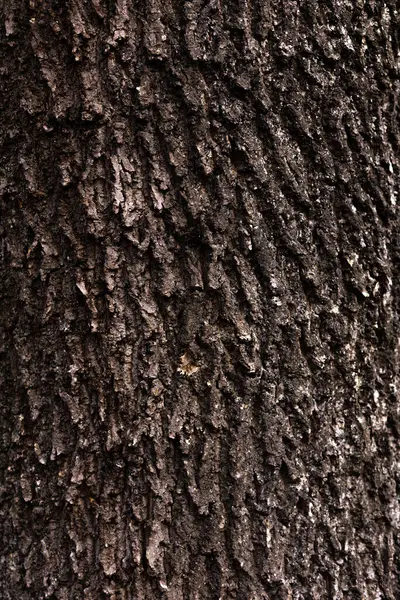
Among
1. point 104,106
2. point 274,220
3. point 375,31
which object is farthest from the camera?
point 375,31

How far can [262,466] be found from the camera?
170 cm

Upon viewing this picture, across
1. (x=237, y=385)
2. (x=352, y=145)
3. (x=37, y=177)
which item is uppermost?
(x=352, y=145)

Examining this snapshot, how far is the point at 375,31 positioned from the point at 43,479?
5.13 feet

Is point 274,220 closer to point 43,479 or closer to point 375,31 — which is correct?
point 375,31

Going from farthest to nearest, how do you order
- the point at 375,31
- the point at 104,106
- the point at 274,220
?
the point at 375,31 < the point at 274,220 < the point at 104,106

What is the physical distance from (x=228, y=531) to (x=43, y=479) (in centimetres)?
51

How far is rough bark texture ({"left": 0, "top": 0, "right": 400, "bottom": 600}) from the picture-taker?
162 cm

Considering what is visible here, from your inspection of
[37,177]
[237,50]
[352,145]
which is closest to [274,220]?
[352,145]

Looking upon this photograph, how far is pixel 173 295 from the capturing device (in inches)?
65.1

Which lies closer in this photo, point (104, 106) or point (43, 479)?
point (104, 106)

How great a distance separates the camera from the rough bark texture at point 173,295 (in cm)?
162

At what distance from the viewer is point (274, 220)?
67.4 inches

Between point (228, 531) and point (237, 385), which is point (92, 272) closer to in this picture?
point (237, 385)

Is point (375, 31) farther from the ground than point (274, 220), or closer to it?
farther from the ground
